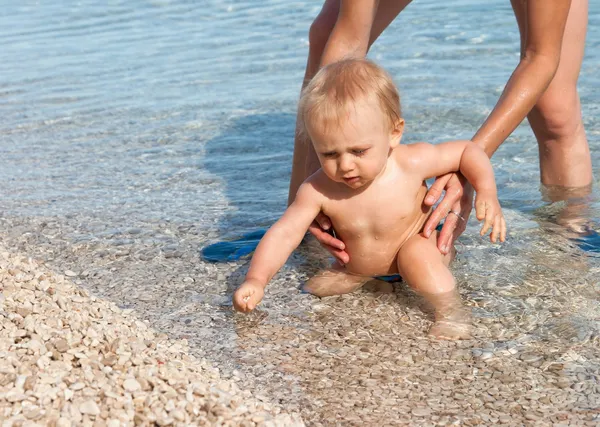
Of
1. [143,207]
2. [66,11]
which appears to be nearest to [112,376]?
[143,207]

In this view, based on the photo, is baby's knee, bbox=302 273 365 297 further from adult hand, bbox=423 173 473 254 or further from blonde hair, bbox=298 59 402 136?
blonde hair, bbox=298 59 402 136

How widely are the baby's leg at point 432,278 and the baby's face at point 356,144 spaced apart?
338 mm

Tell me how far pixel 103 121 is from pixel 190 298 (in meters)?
3.42

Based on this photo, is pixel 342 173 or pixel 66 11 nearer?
pixel 342 173

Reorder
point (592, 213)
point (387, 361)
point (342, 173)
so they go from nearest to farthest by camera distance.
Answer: point (387, 361) < point (342, 173) < point (592, 213)

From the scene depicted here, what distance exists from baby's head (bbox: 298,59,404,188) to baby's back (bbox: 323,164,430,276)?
0.43 ft

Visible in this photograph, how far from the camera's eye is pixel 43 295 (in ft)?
9.78

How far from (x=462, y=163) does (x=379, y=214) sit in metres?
0.38

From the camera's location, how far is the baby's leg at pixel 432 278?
314cm

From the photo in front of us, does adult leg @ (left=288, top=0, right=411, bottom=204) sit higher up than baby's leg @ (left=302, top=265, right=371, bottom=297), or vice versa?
adult leg @ (left=288, top=0, right=411, bottom=204)

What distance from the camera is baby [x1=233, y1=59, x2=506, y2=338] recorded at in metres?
3.06

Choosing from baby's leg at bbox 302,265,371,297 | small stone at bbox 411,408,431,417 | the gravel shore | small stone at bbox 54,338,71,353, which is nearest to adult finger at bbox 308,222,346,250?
baby's leg at bbox 302,265,371,297

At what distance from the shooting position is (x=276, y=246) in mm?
3252

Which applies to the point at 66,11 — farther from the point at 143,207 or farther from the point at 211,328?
the point at 211,328
